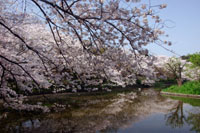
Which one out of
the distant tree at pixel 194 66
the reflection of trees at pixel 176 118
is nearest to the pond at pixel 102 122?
the reflection of trees at pixel 176 118

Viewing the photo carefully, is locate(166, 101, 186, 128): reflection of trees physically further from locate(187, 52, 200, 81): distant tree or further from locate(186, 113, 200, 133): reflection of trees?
locate(187, 52, 200, 81): distant tree

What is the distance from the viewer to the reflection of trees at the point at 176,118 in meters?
7.41

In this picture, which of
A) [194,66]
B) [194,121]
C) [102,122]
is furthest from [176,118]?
[194,66]

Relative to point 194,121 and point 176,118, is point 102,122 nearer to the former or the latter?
point 176,118

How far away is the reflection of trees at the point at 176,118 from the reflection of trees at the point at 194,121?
25cm

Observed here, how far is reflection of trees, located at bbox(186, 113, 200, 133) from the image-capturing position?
22.1 feet

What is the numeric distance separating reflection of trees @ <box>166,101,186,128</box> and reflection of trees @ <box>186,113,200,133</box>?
25cm

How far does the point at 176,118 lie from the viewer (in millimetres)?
8414

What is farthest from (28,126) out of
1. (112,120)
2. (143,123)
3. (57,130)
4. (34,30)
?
(34,30)

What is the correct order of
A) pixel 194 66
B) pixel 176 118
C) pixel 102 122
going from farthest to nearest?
pixel 194 66 < pixel 176 118 < pixel 102 122

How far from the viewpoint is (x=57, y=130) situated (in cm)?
648

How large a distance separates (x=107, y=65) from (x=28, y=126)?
177 inches

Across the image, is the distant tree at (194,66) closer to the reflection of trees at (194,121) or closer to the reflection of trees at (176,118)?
the reflection of trees at (176,118)

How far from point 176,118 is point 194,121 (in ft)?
2.73
